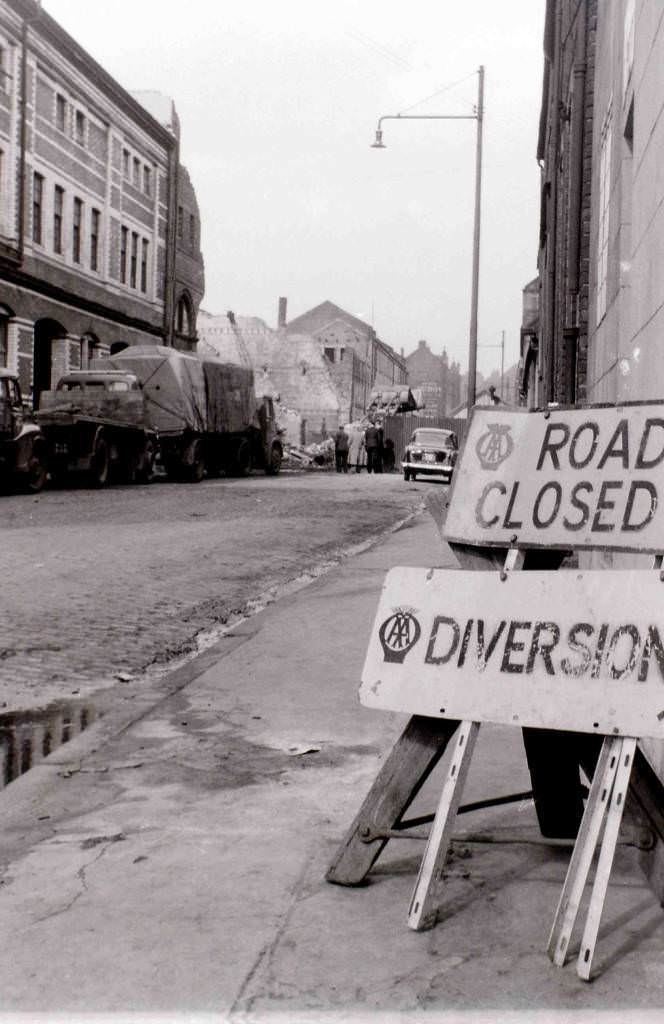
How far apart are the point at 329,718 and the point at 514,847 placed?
75.4 inches

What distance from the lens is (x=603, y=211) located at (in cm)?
846

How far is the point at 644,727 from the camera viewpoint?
296 cm

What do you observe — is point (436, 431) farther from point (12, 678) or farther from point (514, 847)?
point (514, 847)

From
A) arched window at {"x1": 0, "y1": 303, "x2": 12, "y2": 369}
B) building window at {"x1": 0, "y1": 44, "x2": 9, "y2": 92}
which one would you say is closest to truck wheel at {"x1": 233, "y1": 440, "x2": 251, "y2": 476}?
arched window at {"x1": 0, "y1": 303, "x2": 12, "y2": 369}

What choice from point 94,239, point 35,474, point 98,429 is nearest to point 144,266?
point 94,239

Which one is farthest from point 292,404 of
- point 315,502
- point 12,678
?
point 12,678

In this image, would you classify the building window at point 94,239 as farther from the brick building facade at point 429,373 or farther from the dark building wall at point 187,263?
the brick building facade at point 429,373

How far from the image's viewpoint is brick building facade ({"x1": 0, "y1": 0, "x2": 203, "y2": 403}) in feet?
106

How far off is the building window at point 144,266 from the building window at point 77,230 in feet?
20.3

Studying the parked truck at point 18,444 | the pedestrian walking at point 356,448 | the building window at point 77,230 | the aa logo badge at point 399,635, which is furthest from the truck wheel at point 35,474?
the pedestrian walking at point 356,448

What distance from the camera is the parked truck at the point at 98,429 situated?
78.1 ft

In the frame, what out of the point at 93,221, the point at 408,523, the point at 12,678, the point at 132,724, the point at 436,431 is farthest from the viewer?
the point at 93,221

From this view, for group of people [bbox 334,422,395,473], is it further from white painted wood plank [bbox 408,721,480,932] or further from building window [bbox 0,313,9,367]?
white painted wood plank [bbox 408,721,480,932]

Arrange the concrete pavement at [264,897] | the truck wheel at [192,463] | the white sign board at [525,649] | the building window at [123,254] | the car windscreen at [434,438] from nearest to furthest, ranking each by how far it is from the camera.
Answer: the concrete pavement at [264,897] → the white sign board at [525,649] → the truck wheel at [192,463] → the car windscreen at [434,438] → the building window at [123,254]
